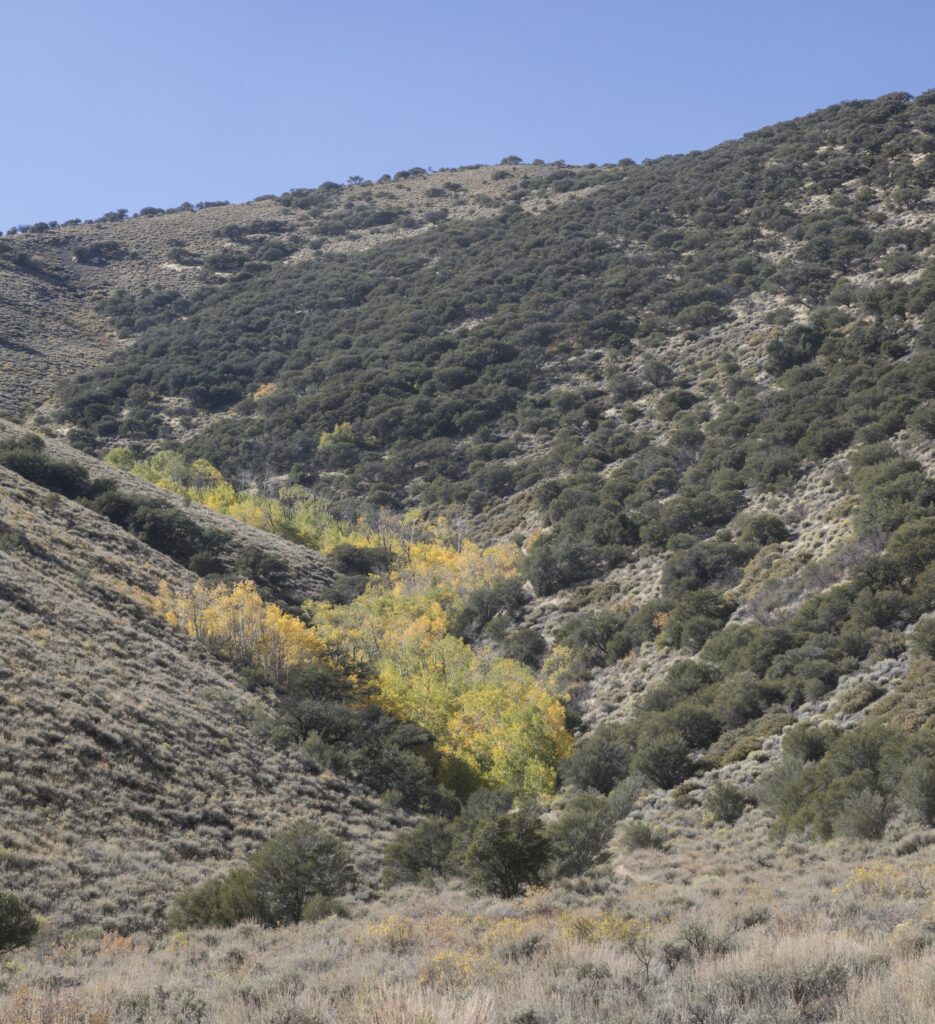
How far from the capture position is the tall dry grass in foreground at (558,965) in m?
6.31

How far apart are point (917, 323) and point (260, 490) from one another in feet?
160

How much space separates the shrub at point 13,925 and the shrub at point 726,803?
16277 millimetres

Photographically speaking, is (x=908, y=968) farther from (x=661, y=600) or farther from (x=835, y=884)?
(x=661, y=600)

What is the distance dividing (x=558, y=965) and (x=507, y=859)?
8323 millimetres

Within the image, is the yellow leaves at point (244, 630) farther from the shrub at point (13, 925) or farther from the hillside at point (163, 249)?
the hillside at point (163, 249)

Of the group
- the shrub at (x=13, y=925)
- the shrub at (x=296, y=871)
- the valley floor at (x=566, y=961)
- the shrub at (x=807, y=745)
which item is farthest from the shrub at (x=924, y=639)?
the shrub at (x=13, y=925)

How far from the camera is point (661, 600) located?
39500 mm

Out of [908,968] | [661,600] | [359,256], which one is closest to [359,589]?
[661,600]

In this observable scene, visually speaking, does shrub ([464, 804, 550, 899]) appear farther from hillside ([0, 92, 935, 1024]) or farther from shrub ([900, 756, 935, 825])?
shrub ([900, 756, 935, 825])

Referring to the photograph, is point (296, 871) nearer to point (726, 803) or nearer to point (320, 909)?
point (320, 909)

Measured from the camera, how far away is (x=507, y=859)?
53.3 ft

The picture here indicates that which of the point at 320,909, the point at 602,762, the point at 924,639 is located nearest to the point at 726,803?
the point at 602,762

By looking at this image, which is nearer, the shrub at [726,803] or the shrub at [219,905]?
the shrub at [219,905]

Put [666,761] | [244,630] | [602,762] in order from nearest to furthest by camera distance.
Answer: [666,761] < [602,762] < [244,630]
